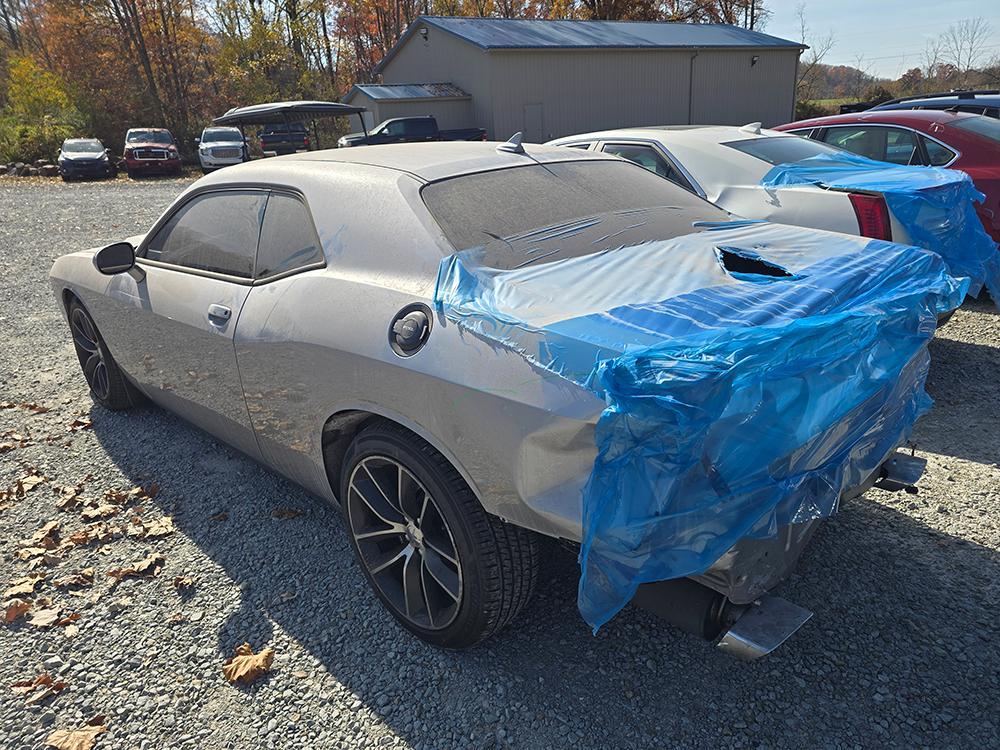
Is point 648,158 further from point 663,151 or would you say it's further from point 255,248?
point 255,248

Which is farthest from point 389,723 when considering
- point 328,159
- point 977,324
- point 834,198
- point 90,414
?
point 977,324

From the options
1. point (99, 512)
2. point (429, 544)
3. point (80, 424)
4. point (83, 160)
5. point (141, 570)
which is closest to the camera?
point (429, 544)

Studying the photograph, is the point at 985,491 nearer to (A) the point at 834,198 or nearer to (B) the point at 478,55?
(A) the point at 834,198

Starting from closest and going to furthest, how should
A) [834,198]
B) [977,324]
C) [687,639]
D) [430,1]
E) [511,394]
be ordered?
[511,394] < [687,639] < [834,198] < [977,324] < [430,1]

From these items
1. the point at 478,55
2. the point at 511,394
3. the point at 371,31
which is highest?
the point at 371,31

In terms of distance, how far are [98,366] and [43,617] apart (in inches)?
82.0

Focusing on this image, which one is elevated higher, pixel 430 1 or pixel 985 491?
pixel 430 1

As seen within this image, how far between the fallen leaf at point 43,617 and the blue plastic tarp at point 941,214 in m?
4.40

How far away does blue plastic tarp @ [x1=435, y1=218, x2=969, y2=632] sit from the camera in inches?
65.6

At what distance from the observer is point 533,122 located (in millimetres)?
25219

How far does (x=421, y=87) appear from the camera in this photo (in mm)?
25828

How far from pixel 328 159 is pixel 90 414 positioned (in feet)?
9.12

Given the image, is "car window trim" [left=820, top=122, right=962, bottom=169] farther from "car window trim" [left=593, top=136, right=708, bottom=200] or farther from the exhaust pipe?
the exhaust pipe

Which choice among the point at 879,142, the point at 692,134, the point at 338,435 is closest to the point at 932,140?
the point at 879,142
